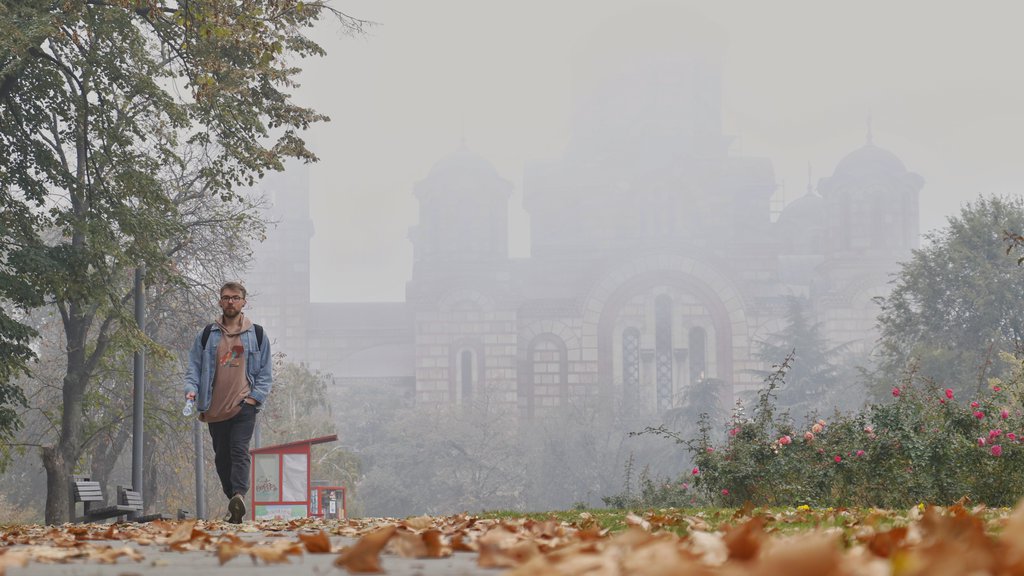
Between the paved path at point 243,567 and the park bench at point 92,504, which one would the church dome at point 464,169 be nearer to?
the park bench at point 92,504

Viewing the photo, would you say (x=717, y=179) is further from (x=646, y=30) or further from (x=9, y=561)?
(x=9, y=561)

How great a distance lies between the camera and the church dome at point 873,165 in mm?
96812

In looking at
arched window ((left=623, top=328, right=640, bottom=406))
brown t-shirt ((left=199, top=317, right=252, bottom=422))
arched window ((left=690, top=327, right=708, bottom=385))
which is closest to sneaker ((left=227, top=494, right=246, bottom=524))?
brown t-shirt ((left=199, top=317, right=252, bottom=422))

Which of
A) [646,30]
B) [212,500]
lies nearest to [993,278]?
[212,500]

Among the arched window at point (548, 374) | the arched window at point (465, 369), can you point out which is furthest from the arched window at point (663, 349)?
the arched window at point (465, 369)

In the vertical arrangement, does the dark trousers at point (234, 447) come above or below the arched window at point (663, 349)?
below

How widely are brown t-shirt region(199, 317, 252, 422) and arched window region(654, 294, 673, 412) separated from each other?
271ft

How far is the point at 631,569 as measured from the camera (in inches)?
103

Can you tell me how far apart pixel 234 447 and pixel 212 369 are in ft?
1.84

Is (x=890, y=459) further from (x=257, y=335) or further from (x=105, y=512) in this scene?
(x=105, y=512)

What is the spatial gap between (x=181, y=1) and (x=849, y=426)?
8.36 metres

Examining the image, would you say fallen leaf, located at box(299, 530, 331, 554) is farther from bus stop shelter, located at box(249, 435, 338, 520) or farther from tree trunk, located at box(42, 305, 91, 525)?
bus stop shelter, located at box(249, 435, 338, 520)

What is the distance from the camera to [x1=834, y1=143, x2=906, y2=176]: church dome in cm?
9681

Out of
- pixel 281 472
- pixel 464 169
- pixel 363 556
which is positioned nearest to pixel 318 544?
pixel 363 556
